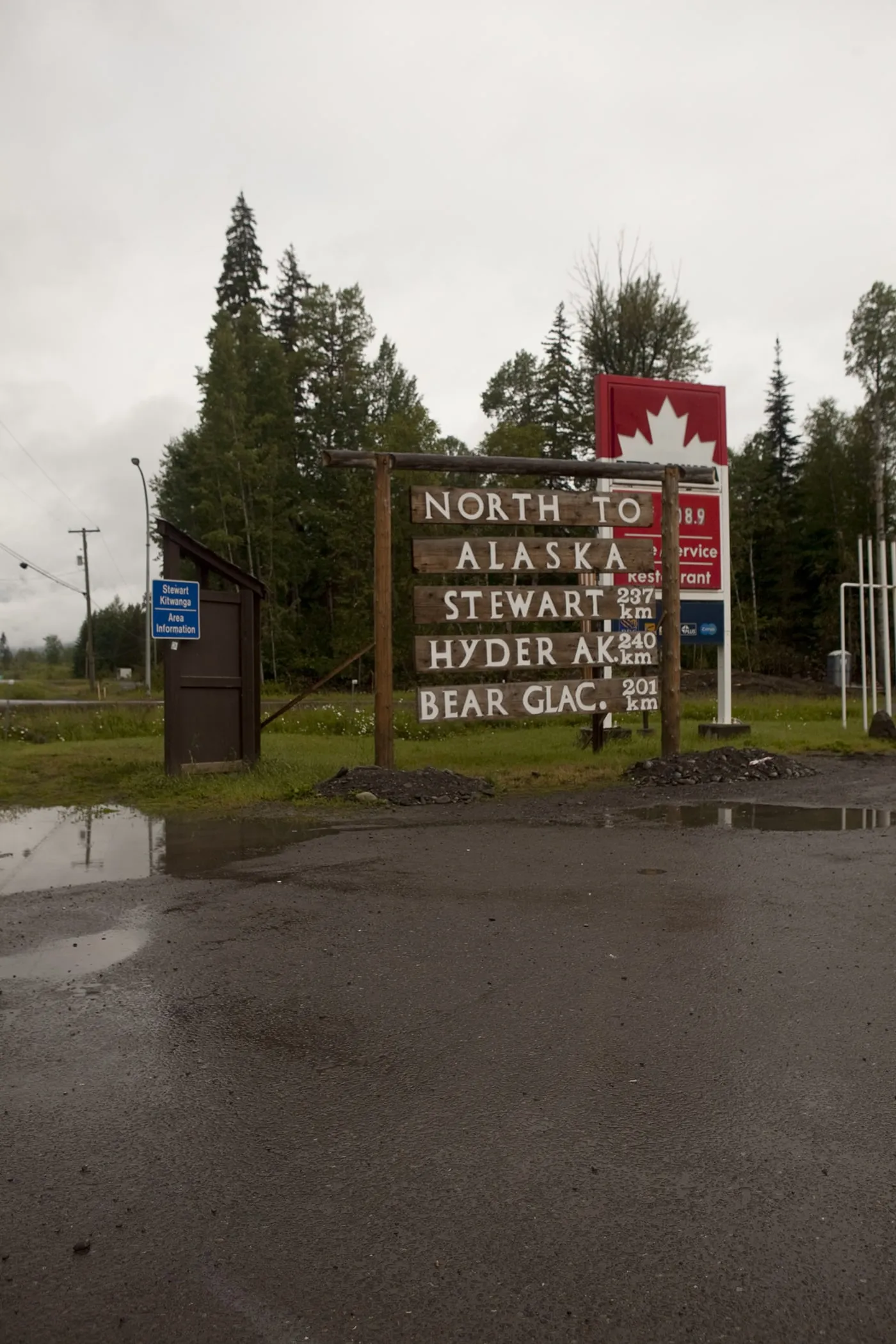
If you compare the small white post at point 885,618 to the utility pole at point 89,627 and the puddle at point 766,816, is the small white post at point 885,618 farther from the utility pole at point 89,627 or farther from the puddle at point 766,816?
the utility pole at point 89,627

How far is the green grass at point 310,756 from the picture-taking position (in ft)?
38.8

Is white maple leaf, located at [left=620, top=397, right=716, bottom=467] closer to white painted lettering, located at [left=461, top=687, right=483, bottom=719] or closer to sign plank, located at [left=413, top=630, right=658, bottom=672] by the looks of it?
sign plank, located at [left=413, top=630, right=658, bottom=672]

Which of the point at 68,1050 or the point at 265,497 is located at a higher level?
the point at 265,497

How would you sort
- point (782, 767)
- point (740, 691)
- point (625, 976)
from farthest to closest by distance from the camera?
point (740, 691) < point (782, 767) < point (625, 976)

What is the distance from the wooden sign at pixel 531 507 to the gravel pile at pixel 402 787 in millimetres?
2819

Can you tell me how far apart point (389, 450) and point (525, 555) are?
3843 centimetres

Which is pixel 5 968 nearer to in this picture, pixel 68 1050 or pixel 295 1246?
pixel 68 1050

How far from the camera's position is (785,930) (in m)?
5.84

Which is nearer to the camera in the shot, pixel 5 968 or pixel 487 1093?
pixel 487 1093

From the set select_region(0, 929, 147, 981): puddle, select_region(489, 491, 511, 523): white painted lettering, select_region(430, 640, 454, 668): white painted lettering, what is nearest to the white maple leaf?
select_region(489, 491, 511, 523): white painted lettering

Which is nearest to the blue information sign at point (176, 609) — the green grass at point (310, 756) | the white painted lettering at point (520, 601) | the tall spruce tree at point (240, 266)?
the green grass at point (310, 756)

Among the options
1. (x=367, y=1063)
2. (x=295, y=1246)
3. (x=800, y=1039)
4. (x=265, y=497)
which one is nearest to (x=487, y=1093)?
(x=367, y=1063)

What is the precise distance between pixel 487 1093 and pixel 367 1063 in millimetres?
538

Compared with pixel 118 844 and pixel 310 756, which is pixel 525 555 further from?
pixel 118 844
